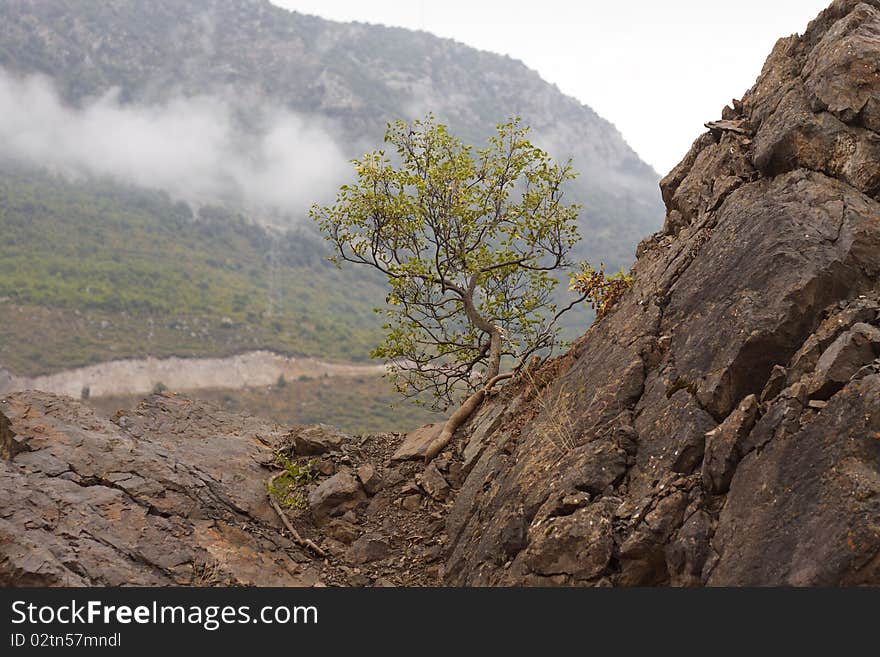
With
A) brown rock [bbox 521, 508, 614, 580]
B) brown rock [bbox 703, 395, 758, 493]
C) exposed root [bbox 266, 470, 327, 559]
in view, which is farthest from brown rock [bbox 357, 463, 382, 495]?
brown rock [bbox 703, 395, 758, 493]

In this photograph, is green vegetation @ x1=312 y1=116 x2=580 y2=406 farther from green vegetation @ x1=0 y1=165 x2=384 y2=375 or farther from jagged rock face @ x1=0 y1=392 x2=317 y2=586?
green vegetation @ x1=0 y1=165 x2=384 y2=375

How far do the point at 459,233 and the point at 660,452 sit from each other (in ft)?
30.0

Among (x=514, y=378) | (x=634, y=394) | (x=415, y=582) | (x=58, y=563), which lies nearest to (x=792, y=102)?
(x=634, y=394)

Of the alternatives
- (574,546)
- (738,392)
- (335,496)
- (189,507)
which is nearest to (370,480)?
(335,496)

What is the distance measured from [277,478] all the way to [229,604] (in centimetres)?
619

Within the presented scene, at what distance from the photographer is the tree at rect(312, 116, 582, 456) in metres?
17.3

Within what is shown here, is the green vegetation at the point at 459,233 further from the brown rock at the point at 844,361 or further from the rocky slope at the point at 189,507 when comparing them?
the brown rock at the point at 844,361

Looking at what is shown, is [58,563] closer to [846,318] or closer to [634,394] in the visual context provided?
[634,394]

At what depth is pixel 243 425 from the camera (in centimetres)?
1756

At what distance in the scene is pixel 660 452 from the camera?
938 cm

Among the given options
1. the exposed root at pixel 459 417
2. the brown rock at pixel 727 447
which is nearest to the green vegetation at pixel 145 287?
the exposed root at pixel 459 417

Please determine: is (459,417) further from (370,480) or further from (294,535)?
(294,535)

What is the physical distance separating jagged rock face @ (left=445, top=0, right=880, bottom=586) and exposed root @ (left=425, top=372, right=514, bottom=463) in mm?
2026

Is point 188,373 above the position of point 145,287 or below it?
below
